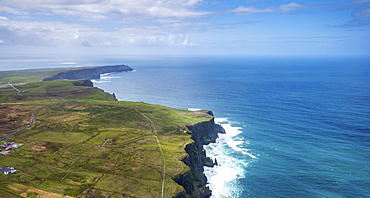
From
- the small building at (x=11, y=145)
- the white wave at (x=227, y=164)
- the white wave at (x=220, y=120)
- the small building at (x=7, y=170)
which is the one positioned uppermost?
the small building at (x=11, y=145)

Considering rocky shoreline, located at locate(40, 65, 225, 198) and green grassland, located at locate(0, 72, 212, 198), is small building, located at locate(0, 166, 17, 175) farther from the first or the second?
rocky shoreline, located at locate(40, 65, 225, 198)

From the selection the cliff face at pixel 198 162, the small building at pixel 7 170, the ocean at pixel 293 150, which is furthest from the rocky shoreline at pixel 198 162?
the small building at pixel 7 170

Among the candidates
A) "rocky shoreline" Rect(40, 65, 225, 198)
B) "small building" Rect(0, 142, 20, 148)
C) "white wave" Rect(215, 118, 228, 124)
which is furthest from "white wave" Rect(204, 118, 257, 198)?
"small building" Rect(0, 142, 20, 148)

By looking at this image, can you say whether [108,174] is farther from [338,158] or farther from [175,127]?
[338,158]

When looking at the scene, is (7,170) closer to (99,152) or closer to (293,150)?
(99,152)

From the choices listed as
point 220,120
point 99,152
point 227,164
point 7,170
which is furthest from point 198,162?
point 220,120

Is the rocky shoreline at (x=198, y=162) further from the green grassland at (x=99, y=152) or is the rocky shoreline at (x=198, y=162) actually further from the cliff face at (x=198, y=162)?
the green grassland at (x=99, y=152)
